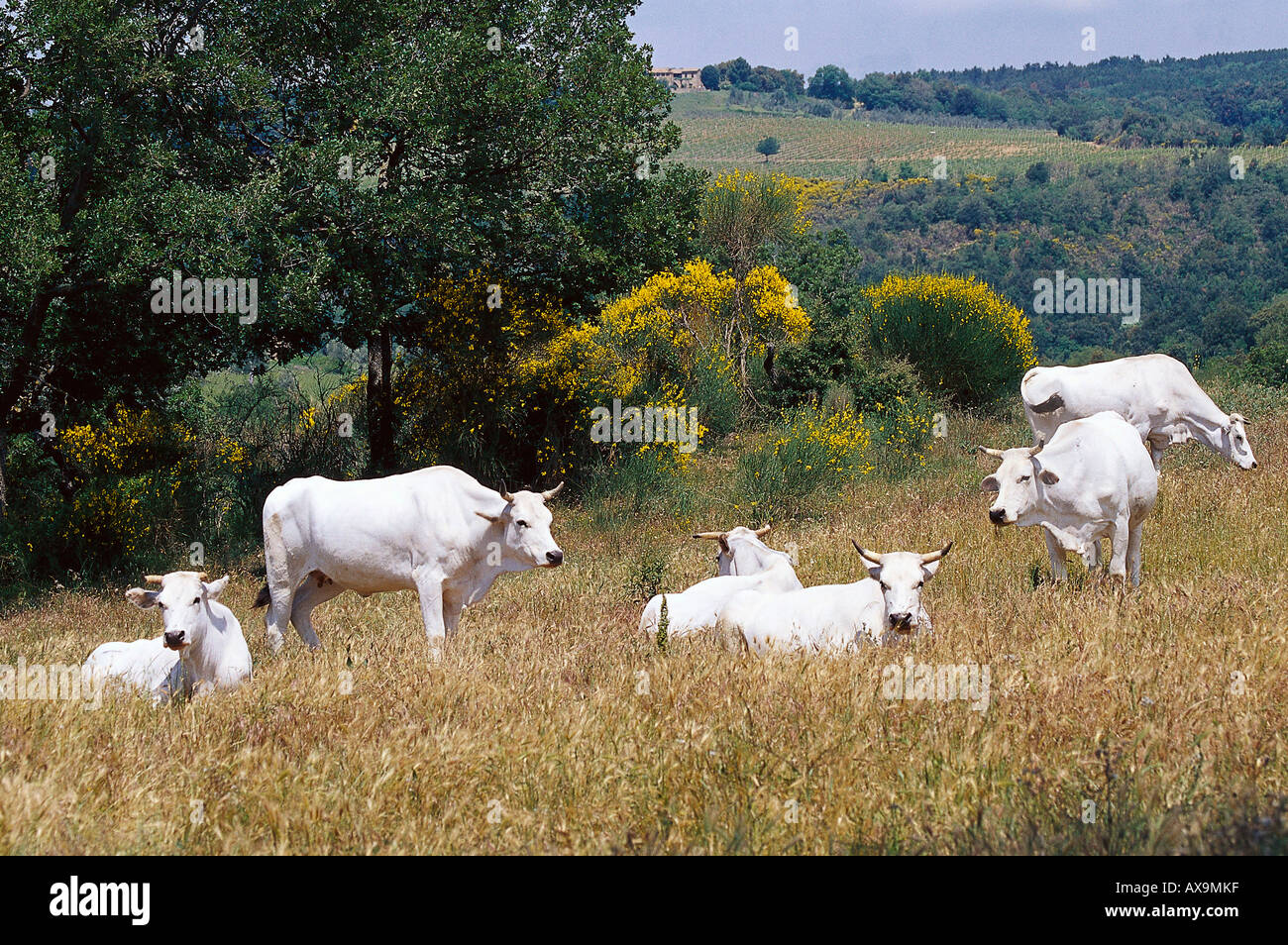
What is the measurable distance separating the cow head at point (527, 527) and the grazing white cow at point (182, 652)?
220 cm

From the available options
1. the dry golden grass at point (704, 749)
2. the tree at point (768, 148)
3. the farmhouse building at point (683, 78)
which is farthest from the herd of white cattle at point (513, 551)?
the farmhouse building at point (683, 78)

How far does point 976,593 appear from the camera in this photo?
948 centimetres

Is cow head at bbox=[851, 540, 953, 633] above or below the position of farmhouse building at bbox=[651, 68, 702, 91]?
below

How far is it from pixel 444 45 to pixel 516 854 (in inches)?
606

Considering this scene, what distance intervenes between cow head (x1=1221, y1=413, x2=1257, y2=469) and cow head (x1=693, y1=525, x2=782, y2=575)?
21.6ft

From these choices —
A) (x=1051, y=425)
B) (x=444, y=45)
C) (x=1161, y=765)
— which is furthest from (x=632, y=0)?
(x=1161, y=765)

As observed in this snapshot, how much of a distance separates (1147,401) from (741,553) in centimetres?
608

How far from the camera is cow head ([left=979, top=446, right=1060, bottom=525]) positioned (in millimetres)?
9070

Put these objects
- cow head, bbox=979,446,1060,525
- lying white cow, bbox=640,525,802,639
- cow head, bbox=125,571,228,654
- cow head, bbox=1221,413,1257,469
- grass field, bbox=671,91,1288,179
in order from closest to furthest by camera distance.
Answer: cow head, bbox=125,571,228,654 → lying white cow, bbox=640,525,802,639 → cow head, bbox=979,446,1060,525 → cow head, bbox=1221,413,1257,469 → grass field, bbox=671,91,1288,179

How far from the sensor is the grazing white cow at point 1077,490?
30.1 feet

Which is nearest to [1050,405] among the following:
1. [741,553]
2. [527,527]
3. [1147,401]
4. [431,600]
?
[1147,401]

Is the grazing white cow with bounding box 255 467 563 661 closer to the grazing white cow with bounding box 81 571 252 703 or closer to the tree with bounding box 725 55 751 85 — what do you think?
the grazing white cow with bounding box 81 571 252 703

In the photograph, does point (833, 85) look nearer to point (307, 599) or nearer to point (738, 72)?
point (738, 72)

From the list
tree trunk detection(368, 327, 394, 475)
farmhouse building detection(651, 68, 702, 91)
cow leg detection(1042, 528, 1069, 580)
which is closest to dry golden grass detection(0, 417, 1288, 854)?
cow leg detection(1042, 528, 1069, 580)
